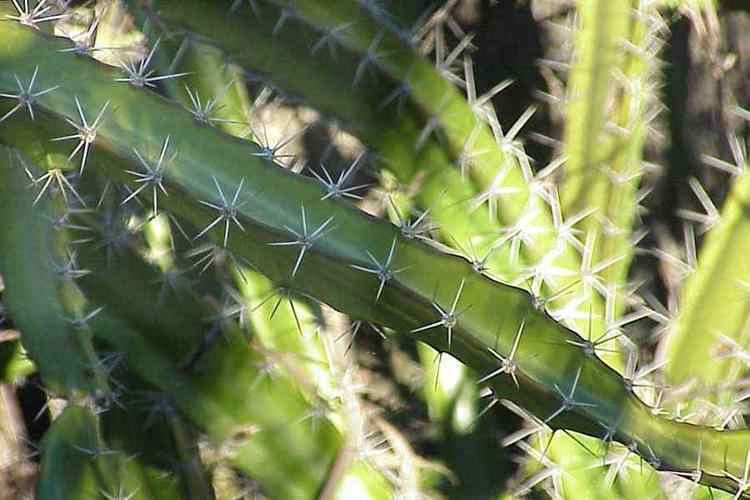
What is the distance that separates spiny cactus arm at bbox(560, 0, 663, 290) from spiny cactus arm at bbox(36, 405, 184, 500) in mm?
677

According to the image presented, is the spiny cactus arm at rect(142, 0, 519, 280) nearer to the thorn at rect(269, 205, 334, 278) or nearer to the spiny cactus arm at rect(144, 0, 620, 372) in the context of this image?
the spiny cactus arm at rect(144, 0, 620, 372)

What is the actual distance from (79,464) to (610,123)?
82cm

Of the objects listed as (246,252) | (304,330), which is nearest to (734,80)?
(304,330)

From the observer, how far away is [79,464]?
4.23ft

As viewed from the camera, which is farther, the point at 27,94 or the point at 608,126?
the point at 608,126

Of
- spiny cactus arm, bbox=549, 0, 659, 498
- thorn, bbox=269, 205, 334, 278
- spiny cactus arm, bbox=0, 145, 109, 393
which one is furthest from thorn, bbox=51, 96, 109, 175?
spiny cactus arm, bbox=549, 0, 659, 498

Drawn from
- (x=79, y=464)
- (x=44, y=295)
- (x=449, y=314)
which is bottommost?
(x=79, y=464)

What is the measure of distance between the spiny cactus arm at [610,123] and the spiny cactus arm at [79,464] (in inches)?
26.7

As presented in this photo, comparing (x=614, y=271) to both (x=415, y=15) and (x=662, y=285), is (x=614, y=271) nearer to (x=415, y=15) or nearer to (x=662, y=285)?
(x=662, y=285)

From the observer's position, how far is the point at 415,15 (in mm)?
1579

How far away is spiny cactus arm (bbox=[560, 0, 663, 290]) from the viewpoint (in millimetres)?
1396

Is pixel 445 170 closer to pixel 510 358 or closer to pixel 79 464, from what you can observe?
pixel 510 358

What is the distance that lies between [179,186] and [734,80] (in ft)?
3.35

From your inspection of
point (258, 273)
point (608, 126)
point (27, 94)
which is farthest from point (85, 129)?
point (608, 126)
